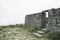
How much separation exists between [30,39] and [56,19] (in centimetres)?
234

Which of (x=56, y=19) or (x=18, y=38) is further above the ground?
(x=56, y=19)

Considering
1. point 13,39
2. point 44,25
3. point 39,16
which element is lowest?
point 13,39

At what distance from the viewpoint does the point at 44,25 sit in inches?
432

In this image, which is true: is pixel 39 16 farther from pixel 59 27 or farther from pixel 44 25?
pixel 59 27

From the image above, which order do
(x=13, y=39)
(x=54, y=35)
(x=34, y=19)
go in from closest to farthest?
1. (x=54, y=35)
2. (x=13, y=39)
3. (x=34, y=19)

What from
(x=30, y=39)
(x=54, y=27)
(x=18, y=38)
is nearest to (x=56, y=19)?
(x=54, y=27)

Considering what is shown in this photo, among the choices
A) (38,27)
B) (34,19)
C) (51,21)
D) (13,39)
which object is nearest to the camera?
(13,39)

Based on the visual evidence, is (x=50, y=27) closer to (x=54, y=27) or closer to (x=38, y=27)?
(x=54, y=27)

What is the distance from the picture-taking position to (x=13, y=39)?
7562 mm

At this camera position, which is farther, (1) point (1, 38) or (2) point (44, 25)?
(2) point (44, 25)

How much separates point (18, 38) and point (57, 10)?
3426mm

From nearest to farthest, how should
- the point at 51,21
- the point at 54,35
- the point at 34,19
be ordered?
the point at 54,35 → the point at 51,21 → the point at 34,19

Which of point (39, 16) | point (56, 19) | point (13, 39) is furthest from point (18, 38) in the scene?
point (39, 16)

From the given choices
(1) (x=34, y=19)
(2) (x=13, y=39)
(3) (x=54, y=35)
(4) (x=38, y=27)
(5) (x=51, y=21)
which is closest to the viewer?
(3) (x=54, y=35)
